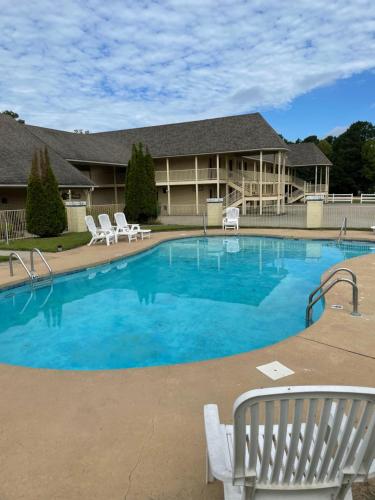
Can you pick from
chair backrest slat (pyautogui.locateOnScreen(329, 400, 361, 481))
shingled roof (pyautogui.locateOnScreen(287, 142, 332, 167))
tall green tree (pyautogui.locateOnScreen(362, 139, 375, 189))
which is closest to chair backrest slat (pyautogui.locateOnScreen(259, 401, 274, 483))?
chair backrest slat (pyautogui.locateOnScreen(329, 400, 361, 481))

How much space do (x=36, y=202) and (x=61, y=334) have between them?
34.9ft

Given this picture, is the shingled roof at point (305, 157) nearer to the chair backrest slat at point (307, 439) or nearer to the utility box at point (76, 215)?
the utility box at point (76, 215)

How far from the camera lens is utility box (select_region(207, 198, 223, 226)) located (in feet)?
66.8

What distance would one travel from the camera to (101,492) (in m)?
2.56

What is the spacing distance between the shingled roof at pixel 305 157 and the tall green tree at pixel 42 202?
3256 centimetres

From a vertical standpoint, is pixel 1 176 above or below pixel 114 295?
above

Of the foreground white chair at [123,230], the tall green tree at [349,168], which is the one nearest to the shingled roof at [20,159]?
the foreground white chair at [123,230]

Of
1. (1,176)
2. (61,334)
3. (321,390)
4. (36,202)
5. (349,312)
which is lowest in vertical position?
(61,334)

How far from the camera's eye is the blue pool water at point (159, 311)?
20.3ft

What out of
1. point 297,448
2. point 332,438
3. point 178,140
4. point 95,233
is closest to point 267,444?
point 297,448

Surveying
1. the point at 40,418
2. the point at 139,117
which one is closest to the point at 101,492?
the point at 40,418

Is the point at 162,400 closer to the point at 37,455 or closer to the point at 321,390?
the point at 37,455

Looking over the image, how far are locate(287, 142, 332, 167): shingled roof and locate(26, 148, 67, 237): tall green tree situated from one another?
32557 mm

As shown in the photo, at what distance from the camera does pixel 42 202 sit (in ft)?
53.0
